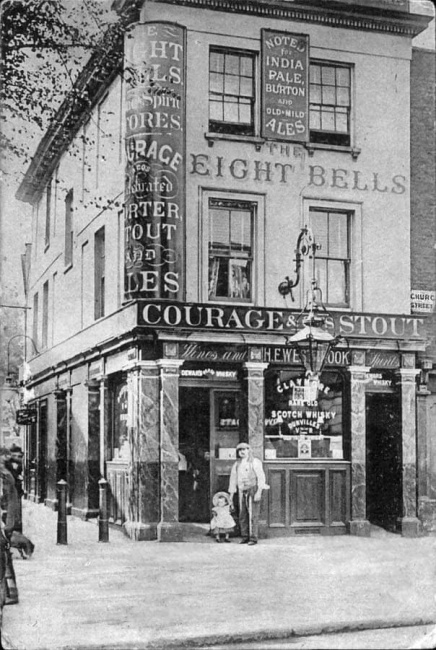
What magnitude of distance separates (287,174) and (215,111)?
0.75 meters

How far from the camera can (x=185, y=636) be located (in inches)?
235

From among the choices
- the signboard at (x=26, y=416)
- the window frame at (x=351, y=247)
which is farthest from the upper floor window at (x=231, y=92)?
the signboard at (x=26, y=416)

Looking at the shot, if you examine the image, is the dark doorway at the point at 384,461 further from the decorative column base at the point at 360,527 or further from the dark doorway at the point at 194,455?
the dark doorway at the point at 194,455

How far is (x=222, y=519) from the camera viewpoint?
668 cm

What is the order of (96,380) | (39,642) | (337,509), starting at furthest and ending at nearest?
1. (337,509)
2. (96,380)
3. (39,642)

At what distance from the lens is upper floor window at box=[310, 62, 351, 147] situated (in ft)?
22.7

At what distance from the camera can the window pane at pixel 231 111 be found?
6.73 meters

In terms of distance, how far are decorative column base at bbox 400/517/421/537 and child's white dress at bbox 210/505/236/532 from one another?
137cm

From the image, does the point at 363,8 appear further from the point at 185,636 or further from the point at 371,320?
the point at 185,636

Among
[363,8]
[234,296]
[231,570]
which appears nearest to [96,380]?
[234,296]

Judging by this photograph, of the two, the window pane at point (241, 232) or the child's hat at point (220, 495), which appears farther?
the window pane at point (241, 232)

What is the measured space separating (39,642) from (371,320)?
3439 millimetres

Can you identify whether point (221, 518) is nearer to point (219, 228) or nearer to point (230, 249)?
point (230, 249)

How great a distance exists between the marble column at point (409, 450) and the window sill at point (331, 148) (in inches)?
66.1
